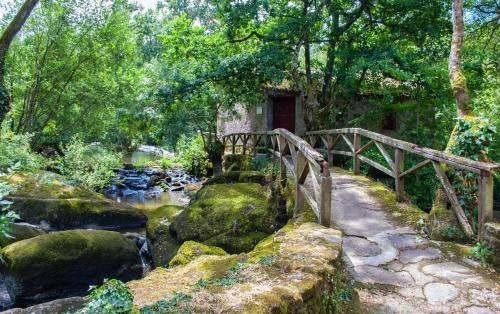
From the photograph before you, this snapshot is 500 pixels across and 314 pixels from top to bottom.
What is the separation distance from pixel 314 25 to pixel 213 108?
6.87 metres

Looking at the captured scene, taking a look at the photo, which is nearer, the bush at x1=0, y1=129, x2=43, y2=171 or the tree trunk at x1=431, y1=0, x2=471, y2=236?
the tree trunk at x1=431, y1=0, x2=471, y2=236

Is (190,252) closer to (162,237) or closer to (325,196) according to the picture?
(162,237)

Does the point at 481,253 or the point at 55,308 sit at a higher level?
the point at 481,253

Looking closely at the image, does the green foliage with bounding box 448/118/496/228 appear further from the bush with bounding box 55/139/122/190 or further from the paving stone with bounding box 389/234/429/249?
the bush with bounding box 55/139/122/190

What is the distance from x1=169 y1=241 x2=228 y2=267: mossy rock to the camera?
5.16 m

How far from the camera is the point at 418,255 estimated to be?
414cm

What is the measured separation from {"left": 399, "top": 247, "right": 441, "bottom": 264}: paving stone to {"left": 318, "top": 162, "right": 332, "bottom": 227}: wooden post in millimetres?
895

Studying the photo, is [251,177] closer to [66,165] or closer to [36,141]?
[66,165]

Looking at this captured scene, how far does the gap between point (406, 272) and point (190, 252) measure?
114 inches

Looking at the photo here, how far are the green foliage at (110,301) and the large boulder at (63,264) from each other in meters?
4.50

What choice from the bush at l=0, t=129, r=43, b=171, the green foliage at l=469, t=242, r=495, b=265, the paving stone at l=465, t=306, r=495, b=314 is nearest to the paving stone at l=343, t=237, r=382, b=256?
the green foliage at l=469, t=242, r=495, b=265

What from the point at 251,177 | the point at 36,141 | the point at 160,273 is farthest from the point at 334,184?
the point at 36,141

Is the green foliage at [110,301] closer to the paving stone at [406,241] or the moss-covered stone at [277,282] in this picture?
the moss-covered stone at [277,282]

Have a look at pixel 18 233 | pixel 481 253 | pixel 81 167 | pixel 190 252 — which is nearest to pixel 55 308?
pixel 190 252
